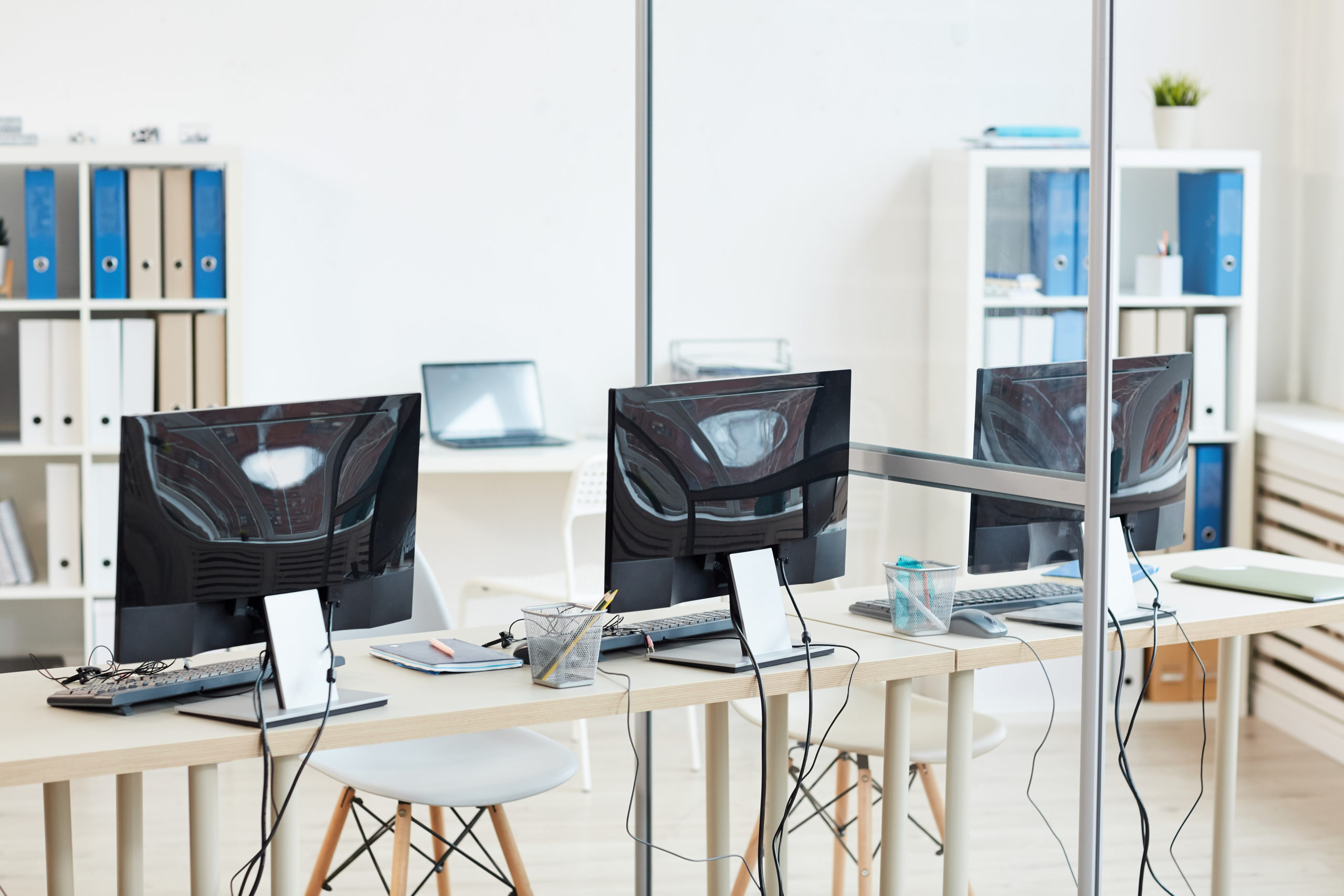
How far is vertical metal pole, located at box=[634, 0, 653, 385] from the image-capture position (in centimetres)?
276

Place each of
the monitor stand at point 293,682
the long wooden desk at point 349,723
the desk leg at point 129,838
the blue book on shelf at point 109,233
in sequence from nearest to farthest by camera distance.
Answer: the long wooden desk at point 349,723 → the monitor stand at point 293,682 → the desk leg at point 129,838 → the blue book on shelf at point 109,233

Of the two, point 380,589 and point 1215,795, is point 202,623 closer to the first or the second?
point 380,589

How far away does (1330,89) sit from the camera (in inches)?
162

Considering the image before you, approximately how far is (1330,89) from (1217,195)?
0.61 m

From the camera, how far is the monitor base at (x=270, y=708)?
178 cm

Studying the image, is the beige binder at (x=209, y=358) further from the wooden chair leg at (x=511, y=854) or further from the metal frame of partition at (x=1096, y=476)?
the metal frame of partition at (x=1096, y=476)

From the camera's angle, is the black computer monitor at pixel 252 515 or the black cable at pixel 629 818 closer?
the black computer monitor at pixel 252 515

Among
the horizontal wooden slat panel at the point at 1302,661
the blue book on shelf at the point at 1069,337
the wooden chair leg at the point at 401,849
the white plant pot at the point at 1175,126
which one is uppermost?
the white plant pot at the point at 1175,126

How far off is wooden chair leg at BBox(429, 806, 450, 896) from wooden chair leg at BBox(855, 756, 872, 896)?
724 millimetres

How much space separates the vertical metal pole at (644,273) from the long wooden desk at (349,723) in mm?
434

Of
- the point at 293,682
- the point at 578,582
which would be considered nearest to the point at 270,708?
the point at 293,682

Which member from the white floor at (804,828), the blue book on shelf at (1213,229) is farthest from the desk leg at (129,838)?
the blue book on shelf at (1213,229)

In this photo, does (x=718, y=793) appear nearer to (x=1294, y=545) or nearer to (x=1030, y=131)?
(x=1030, y=131)

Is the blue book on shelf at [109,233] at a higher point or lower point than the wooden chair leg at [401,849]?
higher
